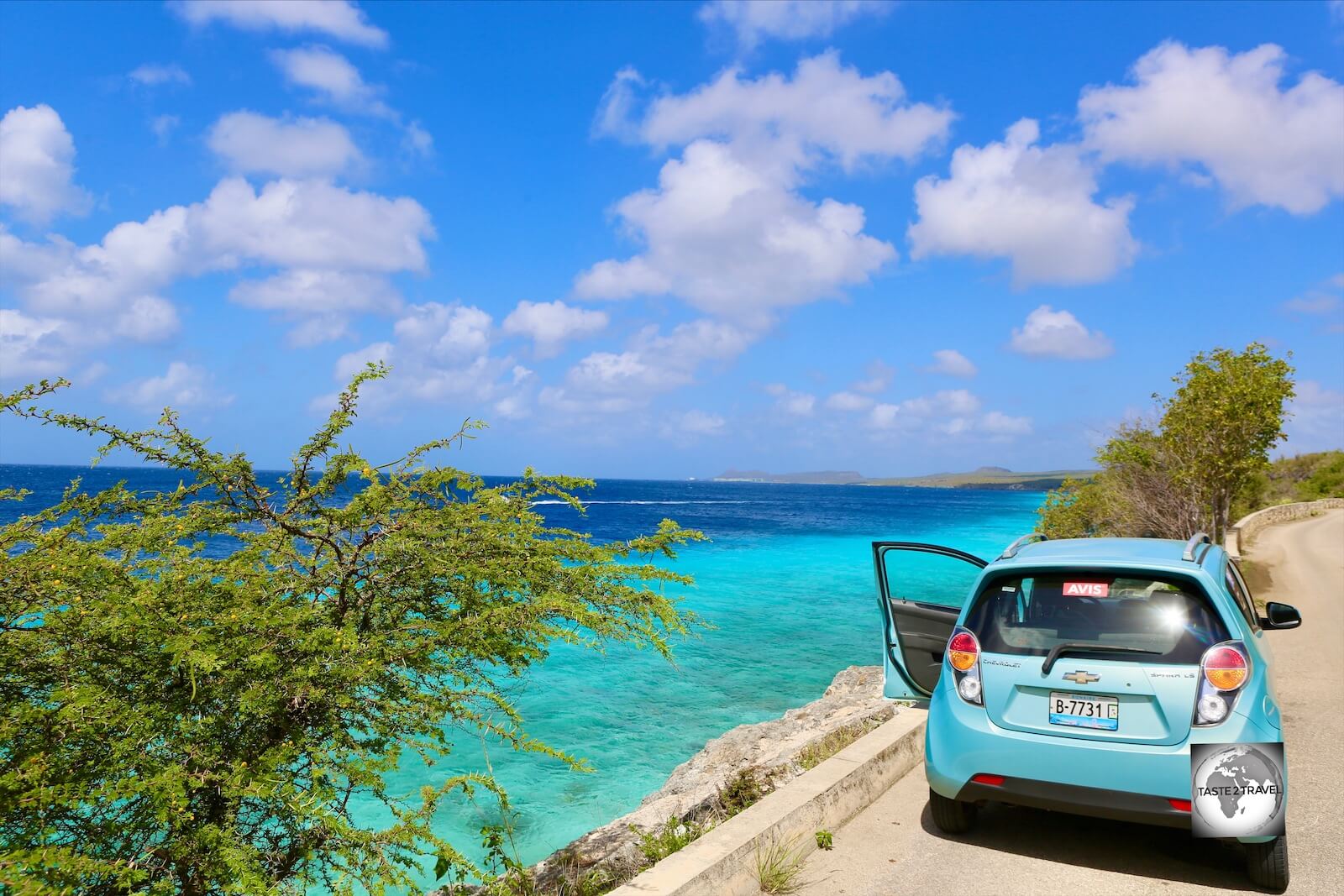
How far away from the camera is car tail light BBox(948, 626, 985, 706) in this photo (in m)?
4.50

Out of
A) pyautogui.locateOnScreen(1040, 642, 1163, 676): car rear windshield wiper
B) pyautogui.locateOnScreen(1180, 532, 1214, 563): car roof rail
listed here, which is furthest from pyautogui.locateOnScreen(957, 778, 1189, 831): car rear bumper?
pyautogui.locateOnScreen(1180, 532, 1214, 563): car roof rail

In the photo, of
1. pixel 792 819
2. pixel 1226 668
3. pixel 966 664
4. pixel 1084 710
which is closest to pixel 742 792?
pixel 792 819

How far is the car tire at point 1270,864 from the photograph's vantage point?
4.01m

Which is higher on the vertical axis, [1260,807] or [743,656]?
[1260,807]

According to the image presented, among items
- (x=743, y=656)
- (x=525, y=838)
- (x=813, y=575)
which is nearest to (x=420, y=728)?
(x=525, y=838)

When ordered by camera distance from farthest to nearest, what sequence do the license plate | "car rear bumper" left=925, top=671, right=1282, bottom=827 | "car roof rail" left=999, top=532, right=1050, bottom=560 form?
"car roof rail" left=999, top=532, right=1050, bottom=560, the license plate, "car rear bumper" left=925, top=671, right=1282, bottom=827

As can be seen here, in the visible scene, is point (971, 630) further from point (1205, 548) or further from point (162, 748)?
point (162, 748)

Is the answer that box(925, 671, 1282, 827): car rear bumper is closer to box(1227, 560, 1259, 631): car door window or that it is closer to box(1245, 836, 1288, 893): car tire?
box(1245, 836, 1288, 893): car tire

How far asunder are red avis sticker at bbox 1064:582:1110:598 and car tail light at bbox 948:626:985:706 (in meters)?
A: 0.58

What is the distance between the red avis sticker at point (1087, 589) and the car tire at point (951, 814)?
4.56 ft

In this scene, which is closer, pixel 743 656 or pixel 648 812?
pixel 648 812

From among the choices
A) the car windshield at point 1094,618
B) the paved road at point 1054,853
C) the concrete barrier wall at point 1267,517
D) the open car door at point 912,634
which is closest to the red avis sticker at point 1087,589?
the car windshield at point 1094,618

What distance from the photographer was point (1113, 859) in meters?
4.48

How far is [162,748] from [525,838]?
6.95 metres
